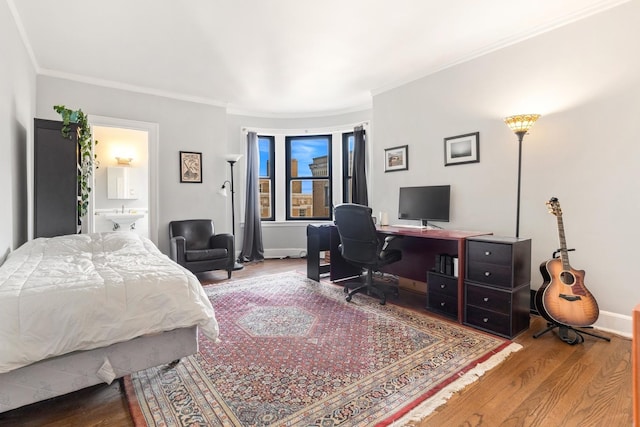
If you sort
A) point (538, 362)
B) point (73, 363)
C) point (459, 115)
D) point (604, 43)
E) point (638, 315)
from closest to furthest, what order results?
1. point (638, 315)
2. point (73, 363)
3. point (538, 362)
4. point (604, 43)
5. point (459, 115)

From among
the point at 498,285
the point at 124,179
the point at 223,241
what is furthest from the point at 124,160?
the point at 498,285

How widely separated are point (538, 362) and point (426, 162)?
7.77 ft

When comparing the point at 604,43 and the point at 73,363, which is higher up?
the point at 604,43

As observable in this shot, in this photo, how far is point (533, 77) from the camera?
9.56 feet

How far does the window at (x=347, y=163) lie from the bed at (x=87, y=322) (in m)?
4.04

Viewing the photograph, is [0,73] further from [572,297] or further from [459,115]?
[572,297]

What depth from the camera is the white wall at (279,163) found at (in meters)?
5.67

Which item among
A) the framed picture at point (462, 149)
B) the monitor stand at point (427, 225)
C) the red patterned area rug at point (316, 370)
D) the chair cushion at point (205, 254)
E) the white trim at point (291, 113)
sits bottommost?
the red patterned area rug at point (316, 370)

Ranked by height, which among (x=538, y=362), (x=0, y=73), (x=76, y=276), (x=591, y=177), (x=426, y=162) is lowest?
(x=538, y=362)

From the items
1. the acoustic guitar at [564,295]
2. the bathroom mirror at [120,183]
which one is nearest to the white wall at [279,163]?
the bathroom mirror at [120,183]

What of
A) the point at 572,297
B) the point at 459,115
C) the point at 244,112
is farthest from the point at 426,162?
the point at 244,112

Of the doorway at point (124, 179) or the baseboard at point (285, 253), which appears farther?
the baseboard at point (285, 253)

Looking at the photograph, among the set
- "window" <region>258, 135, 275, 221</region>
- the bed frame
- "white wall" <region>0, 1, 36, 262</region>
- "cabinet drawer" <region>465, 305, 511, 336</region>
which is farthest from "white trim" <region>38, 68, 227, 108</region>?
"cabinet drawer" <region>465, 305, 511, 336</region>

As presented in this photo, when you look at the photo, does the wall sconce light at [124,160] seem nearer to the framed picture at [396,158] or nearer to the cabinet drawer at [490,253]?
the framed picture at [396,158]
